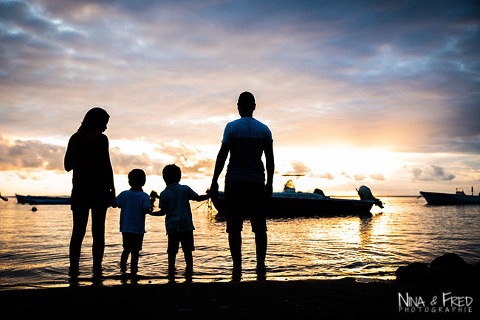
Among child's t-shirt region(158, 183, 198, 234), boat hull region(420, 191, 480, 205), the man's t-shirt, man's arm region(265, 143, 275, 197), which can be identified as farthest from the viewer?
boat hull region(420, 191, 480, 205)

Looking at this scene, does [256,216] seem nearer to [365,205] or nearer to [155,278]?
[155,278]

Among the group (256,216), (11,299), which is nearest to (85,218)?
(11,299)

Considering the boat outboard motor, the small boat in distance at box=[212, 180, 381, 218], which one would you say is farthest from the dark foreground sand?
the boat outboard motor

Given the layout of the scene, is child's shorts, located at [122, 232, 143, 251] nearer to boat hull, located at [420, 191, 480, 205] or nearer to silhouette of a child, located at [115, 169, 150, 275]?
silhouette of a child, located at [115, 169, 150, 275]

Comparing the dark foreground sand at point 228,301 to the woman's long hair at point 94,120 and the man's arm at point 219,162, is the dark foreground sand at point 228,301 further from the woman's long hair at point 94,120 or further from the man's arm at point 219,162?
the woman's long hair at point 94,120

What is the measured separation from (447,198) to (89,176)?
96736 millimetres

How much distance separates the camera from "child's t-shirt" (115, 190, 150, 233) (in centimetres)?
502

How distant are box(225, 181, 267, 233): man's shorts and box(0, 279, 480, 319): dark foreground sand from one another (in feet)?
3.50

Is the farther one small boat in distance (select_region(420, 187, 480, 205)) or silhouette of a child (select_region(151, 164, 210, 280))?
small boat in distance (select_region(420, 187, 480, 205))

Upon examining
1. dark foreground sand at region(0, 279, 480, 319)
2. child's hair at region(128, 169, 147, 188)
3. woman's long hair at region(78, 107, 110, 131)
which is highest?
woman's long hair at region(78, 107, 110, 131)

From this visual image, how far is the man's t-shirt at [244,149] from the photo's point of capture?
4.37 metres

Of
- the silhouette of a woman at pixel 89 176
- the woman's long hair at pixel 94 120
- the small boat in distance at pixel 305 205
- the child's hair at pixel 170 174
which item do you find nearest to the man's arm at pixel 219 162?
the child's hair at pixel 170 174

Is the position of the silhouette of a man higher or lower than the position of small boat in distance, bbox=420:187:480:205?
higher

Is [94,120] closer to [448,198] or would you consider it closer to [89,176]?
[89,176]
